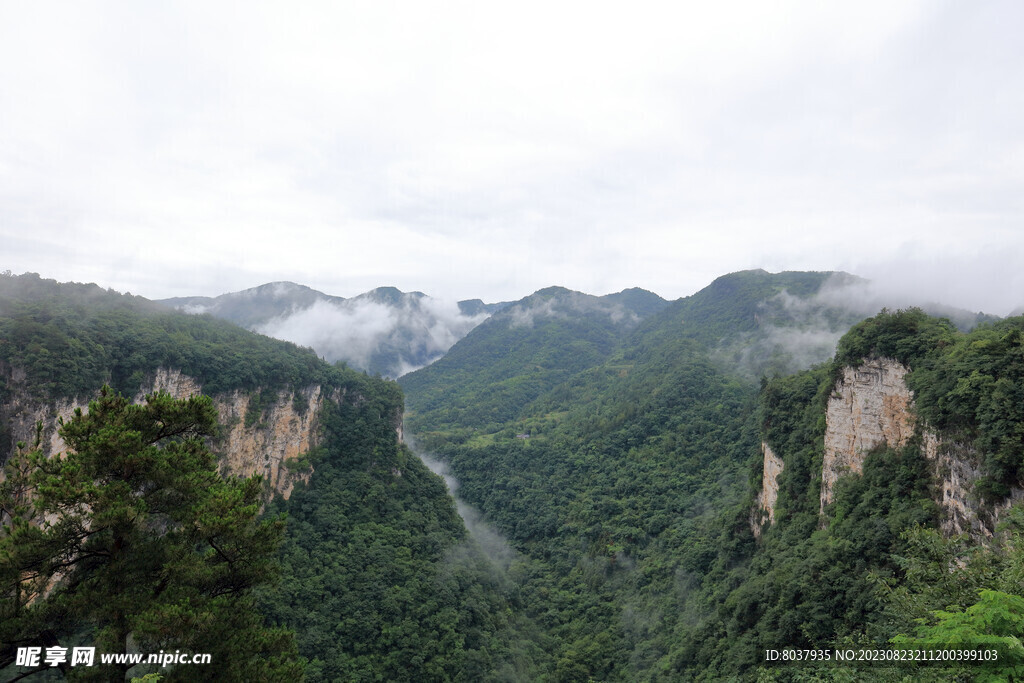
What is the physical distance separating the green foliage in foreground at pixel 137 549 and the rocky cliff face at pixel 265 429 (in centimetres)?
2941

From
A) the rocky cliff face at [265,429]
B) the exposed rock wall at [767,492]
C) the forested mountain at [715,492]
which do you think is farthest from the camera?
the rocky cliff face at [265,429]

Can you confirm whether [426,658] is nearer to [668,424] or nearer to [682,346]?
[668,424]

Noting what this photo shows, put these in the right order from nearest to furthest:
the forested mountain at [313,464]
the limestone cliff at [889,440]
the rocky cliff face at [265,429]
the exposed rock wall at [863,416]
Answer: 1. the limestone cliff at [889,440]
2. the exposed rock wall at [863,416]
3. the forested mountain at [313,464]
4. the rocky cliff face at [265,429]

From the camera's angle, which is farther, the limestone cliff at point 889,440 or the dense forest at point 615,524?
the limestone cliff at point 889,440

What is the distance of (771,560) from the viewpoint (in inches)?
1195

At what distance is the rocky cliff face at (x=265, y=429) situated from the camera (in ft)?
125

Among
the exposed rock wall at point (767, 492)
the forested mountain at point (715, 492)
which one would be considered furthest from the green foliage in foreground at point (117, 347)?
Answer: the exposed rock wall at point (767, 492)

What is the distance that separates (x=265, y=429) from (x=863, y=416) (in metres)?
44.5

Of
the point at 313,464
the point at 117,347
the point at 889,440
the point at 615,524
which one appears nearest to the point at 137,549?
the point at 889,440

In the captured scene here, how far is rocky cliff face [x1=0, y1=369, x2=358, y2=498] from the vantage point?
38.0 metres

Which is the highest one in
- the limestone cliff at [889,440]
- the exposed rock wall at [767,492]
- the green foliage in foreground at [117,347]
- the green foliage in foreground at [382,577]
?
the green foliage in foreground at [117,347]

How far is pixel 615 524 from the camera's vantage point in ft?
180

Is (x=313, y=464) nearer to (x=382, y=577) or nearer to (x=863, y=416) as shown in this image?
(x=382, y=577)

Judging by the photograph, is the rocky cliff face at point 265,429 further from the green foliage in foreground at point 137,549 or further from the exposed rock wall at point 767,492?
the exposed rock wall at point 767,492
